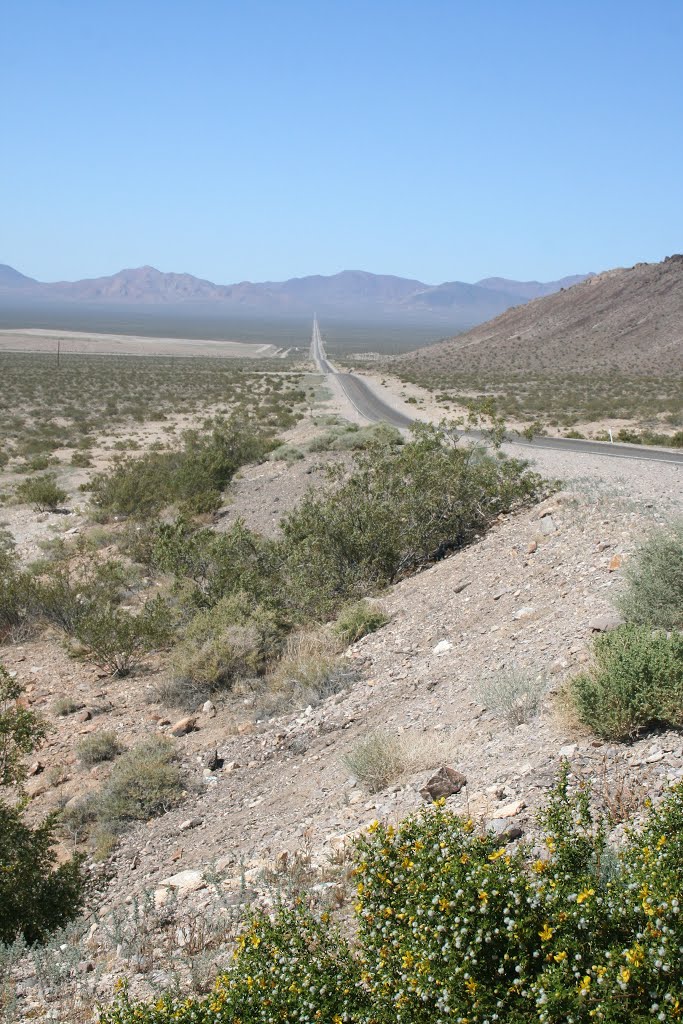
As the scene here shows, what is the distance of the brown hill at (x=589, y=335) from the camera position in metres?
74.8

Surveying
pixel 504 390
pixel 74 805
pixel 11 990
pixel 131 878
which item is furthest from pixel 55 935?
pixel 504 390

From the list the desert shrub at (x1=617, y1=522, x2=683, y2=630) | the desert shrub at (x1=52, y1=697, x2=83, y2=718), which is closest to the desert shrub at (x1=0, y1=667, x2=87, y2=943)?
the desert shrub at (x1=52, y1=697, x2=83, y2=718)

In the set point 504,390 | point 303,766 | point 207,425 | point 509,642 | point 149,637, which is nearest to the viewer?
point 303,766

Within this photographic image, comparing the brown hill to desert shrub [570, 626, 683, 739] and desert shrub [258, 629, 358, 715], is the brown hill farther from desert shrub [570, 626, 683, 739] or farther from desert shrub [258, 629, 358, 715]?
desert shrub [570, 626, 683, 739]

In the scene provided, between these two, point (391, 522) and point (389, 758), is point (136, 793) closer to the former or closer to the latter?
point (389, 758)

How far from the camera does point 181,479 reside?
22422 mm

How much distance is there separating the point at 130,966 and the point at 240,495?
17.3m

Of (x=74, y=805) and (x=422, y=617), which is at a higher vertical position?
(x=422, y=617)

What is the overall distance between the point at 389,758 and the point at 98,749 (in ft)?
12.8

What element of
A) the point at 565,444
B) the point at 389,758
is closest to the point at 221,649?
the point at 389,758

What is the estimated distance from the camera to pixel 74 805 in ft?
26.2

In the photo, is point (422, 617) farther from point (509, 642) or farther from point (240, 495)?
point (240, 495)

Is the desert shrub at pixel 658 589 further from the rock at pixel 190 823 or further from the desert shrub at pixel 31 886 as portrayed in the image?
the desert shrub at pixel 31 886

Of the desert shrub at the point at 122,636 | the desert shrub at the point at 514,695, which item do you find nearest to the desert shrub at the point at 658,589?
the desert shrub at the point at 514,695
